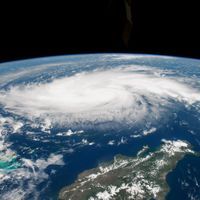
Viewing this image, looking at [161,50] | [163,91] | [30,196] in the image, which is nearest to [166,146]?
[30,196]

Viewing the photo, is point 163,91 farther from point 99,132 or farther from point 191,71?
point 99,132

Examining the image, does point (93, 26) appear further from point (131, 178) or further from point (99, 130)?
point (99, 130)

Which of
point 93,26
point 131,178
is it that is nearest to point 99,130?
point 131,178

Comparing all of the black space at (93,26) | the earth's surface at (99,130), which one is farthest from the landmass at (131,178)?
the black space at (93,26)

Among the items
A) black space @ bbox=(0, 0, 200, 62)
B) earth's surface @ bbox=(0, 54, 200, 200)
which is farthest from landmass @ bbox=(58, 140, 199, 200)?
black space @ bbox=(0, 0, 200, 62)

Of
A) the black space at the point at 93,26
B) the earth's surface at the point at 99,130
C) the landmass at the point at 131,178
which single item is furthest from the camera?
the earth's surface at the point at 99,130

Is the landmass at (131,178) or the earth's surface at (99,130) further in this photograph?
the earth's surface at (99,130)

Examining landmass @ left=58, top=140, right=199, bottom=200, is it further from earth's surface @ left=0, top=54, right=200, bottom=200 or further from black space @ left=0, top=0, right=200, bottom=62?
black space @ left=0, top=0, right=200, bottom=62

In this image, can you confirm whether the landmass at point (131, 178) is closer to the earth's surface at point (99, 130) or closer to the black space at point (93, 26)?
the earth's surface at point (99, 130)
